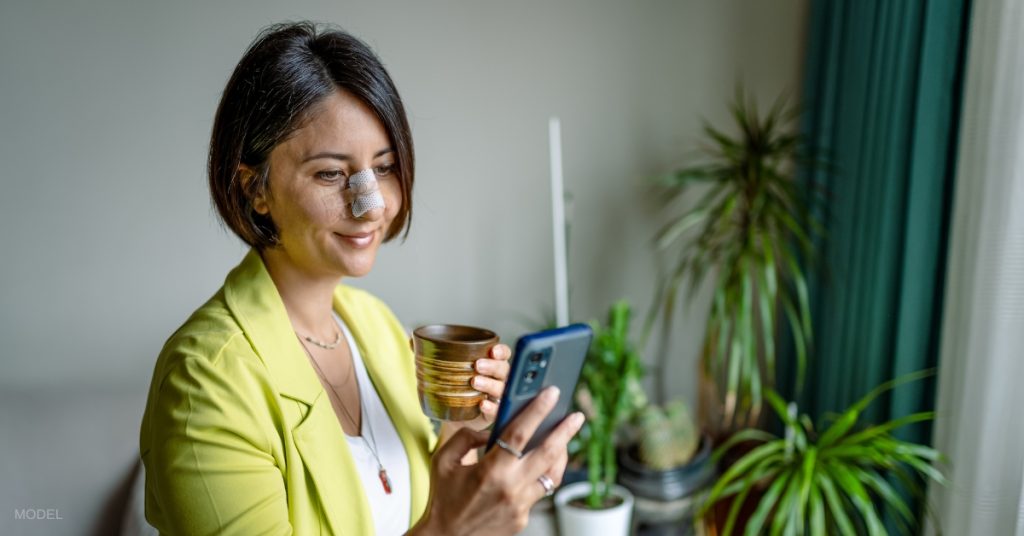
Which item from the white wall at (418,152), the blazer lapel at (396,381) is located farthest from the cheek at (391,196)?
the white wall at (418,152)

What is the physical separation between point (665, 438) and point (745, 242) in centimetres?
63

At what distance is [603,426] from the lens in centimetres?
218

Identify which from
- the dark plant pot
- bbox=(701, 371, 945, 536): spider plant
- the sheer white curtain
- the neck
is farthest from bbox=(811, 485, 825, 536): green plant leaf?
the neck

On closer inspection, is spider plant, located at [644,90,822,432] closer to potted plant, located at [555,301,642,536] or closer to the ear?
potted plant, located at [555,301,642,536]

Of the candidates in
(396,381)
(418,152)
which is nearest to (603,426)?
(418,152)

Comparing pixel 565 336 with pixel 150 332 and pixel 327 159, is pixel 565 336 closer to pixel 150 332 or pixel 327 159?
pixel 327 159

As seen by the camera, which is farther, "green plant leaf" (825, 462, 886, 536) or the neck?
"green plant leaf" (825, 462, 886, 536)

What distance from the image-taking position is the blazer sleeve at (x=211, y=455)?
879 millimetres

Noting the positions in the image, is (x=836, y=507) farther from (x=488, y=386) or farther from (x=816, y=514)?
(x=488, y=386)

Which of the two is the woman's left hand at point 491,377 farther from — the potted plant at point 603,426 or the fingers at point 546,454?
the potted plant at point 603,426

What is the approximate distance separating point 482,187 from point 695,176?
65 centimetres

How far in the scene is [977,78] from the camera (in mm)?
1724

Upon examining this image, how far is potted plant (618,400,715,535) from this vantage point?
2.23 metres

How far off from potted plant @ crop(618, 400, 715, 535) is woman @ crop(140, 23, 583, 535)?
4.09ft
